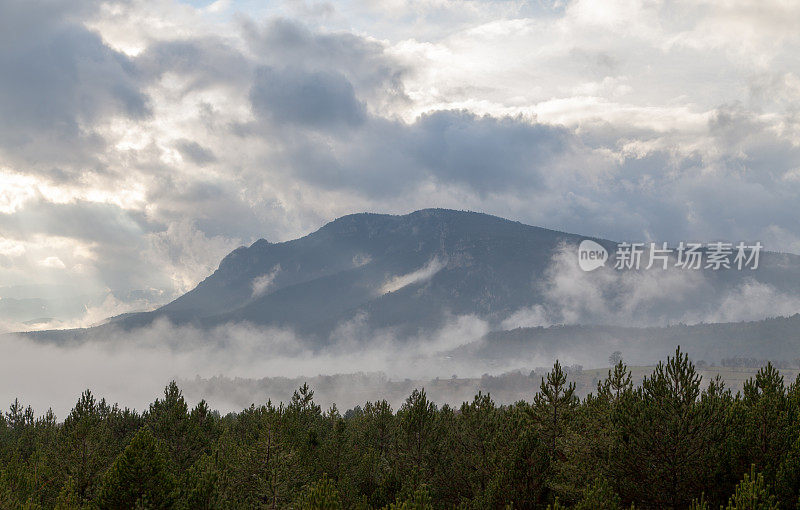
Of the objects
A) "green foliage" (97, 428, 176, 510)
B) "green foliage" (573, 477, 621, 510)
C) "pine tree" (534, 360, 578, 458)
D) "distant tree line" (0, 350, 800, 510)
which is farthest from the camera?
"pine tree" (534, 360, 578, 458)

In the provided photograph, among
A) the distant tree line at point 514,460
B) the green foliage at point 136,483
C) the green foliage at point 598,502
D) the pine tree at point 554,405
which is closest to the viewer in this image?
the green foliage at point 598,502

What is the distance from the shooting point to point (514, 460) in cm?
3538

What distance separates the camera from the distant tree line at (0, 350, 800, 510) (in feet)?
99.7

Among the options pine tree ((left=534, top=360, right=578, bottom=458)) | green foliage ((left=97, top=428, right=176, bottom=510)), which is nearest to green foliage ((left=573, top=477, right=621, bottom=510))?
pine tree ((left=534, top=360, right=578, bottom=458))

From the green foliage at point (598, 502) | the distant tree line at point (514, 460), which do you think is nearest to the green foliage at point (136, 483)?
the distant tree line at point (514, 460)

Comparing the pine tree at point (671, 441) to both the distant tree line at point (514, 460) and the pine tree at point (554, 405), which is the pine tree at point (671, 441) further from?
the pine tree at point (554, 405)

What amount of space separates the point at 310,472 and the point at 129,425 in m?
32.7

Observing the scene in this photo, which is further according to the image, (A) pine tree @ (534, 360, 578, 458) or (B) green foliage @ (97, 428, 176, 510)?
(A) pine tree @ (534, 360, 578, 458)

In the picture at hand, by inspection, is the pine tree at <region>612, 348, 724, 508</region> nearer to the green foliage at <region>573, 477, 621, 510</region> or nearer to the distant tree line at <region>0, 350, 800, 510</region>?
the distant tree line at <region>0, 350, 800, 510</region>

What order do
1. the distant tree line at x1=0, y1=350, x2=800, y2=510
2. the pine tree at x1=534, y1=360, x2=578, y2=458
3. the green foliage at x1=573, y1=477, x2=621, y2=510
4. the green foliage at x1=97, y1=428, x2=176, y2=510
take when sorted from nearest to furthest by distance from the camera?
the green foliage at x1=573, y1=477, x2=621, y2=510
the distant tree line at x1=0, y1=350, x2=800, y2=510
the green foliage at x1=97, y1=428, x2=176, y2=510
the pine tree at x1=534, y1=360, x2=578, y2=458

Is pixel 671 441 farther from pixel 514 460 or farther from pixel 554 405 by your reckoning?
pixel 554 405

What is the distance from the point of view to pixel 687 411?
30.6 m

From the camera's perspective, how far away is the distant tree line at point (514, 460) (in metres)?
30.4

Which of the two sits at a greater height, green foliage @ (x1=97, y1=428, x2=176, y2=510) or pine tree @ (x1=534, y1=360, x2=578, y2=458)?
pine tree @ (x1=534, y1=360, x2=578, y2=458)
